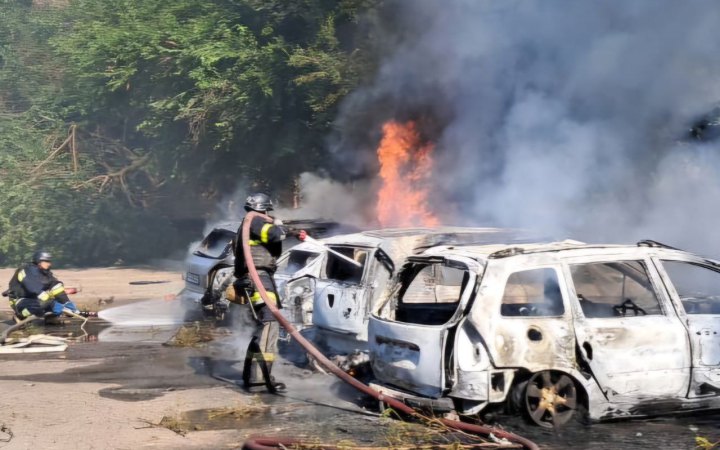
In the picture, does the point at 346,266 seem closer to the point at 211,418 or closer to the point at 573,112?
the point at 211,418

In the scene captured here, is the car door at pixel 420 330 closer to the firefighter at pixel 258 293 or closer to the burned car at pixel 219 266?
the firefighter at pixel 258 293

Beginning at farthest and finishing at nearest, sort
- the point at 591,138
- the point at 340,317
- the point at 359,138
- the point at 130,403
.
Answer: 1. the point at 359,138
2. the point at 591,138
3. the point at 340,317
4. the point at 130,403

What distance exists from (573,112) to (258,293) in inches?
347

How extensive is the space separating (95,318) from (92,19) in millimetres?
15023

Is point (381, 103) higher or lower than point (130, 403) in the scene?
higher

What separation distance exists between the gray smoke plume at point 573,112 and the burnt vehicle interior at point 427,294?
22.9ft

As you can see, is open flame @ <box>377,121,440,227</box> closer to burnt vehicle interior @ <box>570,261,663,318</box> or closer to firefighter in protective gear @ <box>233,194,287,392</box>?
firefighter in protective gear @ <box>233,194,287,392</box>

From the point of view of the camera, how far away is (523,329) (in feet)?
22.4

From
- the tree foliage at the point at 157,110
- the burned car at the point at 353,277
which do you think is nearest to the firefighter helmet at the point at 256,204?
the burned car at the point at 353,277

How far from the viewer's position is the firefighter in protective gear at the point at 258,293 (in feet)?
28.7

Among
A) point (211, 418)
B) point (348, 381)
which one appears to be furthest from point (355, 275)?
point (211, 418)

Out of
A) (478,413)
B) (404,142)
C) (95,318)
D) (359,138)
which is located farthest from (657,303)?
(359,138)

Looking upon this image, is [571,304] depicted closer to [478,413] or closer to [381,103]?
[478,413]

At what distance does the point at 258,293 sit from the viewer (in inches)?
346
